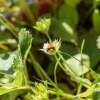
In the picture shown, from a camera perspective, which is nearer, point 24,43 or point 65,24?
point 24,43

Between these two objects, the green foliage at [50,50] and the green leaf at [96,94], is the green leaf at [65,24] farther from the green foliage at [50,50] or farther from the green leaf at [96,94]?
the green leaf at [96,94]

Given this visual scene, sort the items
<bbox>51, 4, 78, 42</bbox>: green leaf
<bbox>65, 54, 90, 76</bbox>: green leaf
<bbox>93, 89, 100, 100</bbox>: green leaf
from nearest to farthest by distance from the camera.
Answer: <bbox>93, 89, 100, 100</bbox>: green leaf → <bbox>65, 54, 90, 76</bbox>: green leaf → <bbox>51, 4, 78, 42</bbox>: green leaf

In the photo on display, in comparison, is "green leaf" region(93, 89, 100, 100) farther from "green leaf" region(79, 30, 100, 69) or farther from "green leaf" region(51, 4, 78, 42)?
"green leaf" region(51, 4, 78, 42)

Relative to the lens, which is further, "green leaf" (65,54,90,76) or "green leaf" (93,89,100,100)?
"green leaf" (65,54,90,76)

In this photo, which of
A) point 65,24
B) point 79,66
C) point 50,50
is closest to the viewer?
point 50,50

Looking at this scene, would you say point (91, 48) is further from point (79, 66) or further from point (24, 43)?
point (24, 43)

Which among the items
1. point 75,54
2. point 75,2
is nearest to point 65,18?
point 75,2

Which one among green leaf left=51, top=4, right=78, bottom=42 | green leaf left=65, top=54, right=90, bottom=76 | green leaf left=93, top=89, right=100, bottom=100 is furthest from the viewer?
green leaf left=51, top=4, right=78, bottom=42

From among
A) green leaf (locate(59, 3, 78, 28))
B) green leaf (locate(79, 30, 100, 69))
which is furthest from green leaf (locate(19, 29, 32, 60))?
green leaf (locate(59, 3, 78, 28))

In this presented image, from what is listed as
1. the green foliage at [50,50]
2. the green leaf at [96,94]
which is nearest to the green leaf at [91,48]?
the green foliage at [50,50]

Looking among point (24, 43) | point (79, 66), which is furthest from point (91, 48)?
point (24, 43)

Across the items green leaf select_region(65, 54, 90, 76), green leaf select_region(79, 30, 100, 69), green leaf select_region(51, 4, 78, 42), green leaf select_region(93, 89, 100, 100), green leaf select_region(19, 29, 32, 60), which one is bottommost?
green leaf select_region(93, 89, 100, 100)
